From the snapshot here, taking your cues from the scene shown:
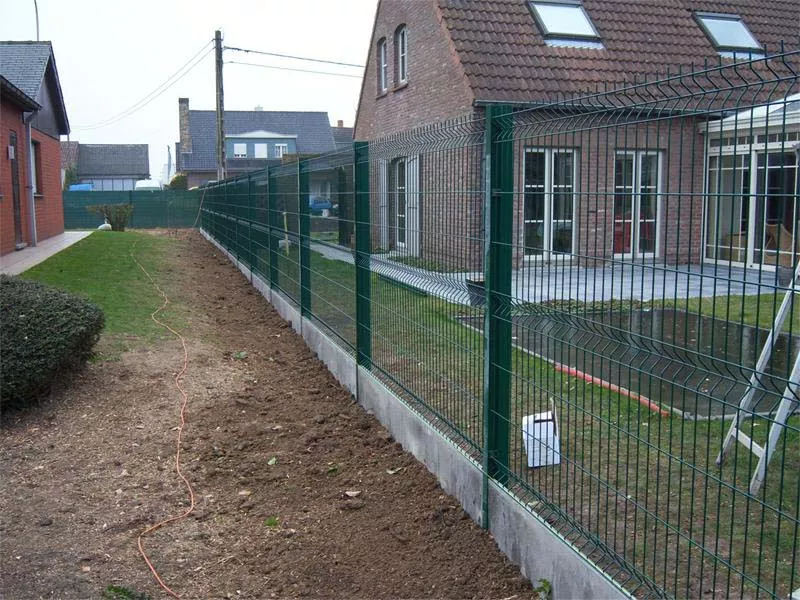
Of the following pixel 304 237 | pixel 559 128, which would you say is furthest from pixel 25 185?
pixel 559 128

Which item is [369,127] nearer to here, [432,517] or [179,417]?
[179,417]

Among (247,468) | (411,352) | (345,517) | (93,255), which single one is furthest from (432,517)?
(93,255)

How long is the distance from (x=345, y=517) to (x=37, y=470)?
226 cm

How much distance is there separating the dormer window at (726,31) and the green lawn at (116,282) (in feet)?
41.2

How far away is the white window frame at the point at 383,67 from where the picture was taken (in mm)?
20205

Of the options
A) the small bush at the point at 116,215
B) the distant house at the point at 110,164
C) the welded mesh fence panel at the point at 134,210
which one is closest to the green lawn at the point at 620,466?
the small bush at the point at 116,215

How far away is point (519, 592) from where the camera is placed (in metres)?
3.67

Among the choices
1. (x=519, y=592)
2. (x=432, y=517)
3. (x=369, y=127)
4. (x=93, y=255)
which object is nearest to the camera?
(x=519, y=592)

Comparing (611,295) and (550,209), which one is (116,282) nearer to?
(550,209)

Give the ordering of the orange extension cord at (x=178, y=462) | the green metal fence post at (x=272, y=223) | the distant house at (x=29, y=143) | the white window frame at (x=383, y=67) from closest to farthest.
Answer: the orange extension cord at (x=178, y=462)
the green metal fence post at (x=272, y=223)
the distant house at (x=29, y=143)
the white window frame at (x=383, y=67)

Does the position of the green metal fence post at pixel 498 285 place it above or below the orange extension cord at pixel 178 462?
above

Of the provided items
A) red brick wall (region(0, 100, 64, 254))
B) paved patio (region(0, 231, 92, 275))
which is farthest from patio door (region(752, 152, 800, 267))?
red brick wall (region(0, 100, 64, 254))

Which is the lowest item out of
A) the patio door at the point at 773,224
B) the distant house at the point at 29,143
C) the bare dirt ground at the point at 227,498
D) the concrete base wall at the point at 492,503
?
the bare dirt ground at the point at 227,498

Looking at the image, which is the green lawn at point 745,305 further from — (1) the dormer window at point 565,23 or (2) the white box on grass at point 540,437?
(1) the dormer window at point 565,23
